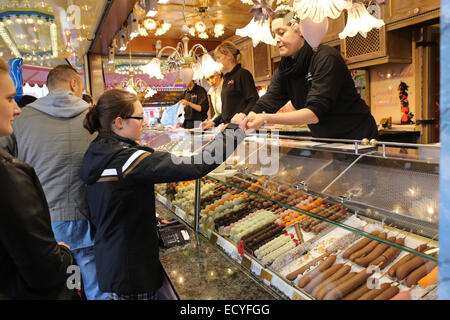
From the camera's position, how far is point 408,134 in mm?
5449

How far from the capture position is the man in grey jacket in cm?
230

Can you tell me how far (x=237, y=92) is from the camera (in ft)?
12.5

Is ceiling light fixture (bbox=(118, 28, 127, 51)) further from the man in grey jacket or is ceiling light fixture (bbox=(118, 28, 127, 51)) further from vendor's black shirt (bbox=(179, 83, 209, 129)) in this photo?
the man in grey jacket

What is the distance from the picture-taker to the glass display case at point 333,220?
142cm

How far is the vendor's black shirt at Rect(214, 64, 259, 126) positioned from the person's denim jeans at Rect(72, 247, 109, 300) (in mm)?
2062

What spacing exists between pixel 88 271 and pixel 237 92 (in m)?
2.35

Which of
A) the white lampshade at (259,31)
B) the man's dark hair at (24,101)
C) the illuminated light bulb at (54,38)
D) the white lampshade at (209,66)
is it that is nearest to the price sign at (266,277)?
the white lampshade at (259,31)

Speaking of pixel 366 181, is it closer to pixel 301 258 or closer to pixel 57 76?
pixel 301 258

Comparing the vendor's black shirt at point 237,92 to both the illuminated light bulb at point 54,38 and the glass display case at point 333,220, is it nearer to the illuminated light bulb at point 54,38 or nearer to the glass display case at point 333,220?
the glass display case at point 333,220

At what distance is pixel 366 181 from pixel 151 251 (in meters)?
1.18

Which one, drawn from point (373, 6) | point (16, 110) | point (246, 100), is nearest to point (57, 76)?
point (16, 110)

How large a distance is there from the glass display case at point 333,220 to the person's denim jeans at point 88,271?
753 millimetres

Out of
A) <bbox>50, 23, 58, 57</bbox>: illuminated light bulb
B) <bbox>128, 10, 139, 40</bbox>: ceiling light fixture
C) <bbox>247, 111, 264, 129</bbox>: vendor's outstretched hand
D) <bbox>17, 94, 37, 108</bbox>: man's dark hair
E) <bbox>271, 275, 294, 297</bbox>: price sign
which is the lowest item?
<bbox>271, 275, 294, 297</bbox>: price sign

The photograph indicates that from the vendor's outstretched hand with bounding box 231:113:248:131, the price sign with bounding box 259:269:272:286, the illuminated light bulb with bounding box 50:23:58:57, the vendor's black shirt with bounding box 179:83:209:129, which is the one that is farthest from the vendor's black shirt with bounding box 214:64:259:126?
the illuminated light bulb with bounding box 50:23:58:57
